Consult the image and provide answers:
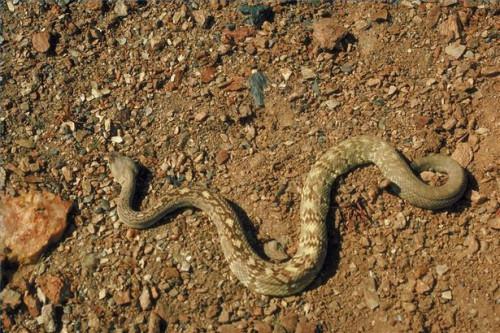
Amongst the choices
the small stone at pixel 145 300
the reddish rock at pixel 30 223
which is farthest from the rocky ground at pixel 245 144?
the reddish rock at pixel 30 223

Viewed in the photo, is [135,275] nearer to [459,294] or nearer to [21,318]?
[21,318]

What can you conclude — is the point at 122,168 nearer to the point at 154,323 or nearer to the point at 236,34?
the point at 154,323

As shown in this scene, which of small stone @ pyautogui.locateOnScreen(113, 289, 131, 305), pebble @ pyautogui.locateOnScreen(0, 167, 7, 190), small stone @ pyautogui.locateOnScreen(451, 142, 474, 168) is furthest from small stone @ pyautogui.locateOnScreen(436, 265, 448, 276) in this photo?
pebble @ pyautogui.locateOnScreen(0, 167, 7, 190)

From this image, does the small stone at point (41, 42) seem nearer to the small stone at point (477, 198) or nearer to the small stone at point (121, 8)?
the small stone at point (121, 8)

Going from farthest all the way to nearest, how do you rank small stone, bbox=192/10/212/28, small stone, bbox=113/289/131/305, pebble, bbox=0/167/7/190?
1. small stone, bbox=192/10/212/28
2. pebble, bbox=0/167/7/190
3. small stone, bbox=113/289/131/305

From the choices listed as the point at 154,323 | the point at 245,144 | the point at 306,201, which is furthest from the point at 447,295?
the point at 154,323

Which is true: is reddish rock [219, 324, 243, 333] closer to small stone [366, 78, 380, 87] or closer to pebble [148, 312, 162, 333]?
pebble [148, 312, 162, 333]
